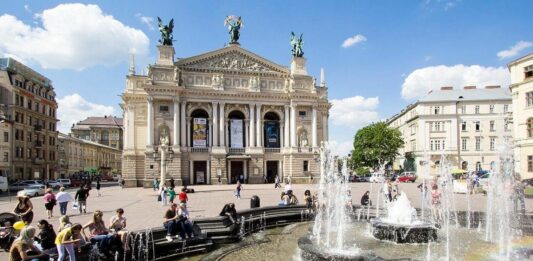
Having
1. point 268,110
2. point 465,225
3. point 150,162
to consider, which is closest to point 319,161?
point 268,110

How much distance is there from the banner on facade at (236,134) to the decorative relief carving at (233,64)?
7.98 metres

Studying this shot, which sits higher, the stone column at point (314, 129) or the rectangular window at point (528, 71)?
→ the rectangular window at point (528, 71)

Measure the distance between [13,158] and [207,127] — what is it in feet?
95.4

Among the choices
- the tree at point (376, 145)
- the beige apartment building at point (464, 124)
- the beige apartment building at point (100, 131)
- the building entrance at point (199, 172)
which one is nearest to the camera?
the building entrance at point (199, 172)

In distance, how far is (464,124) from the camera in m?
67.9

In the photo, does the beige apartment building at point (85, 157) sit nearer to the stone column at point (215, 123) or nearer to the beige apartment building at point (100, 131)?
the beige apartment building at point (100, 131)

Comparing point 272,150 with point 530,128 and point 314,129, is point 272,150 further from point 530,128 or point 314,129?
point 530,128

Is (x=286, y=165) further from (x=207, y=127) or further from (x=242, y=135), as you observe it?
(x=207, y=127)

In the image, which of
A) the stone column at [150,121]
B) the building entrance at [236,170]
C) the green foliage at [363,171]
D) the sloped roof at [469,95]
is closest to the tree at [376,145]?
the green foliage at [363,171]

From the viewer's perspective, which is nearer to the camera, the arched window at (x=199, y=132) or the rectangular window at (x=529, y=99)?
the rectangular window at (x=529, y=99)

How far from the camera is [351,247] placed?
12094 millimetres

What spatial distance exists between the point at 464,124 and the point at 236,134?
4170 centimetres

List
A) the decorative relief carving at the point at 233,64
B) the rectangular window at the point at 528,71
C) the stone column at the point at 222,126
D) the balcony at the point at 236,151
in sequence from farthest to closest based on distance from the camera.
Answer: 1. the balcony at the point at 236,151
2. the decorative relief carving at the point at 233,64
3. the stone column at the point at 222,126
4. the rectangular window at the point at 528,71

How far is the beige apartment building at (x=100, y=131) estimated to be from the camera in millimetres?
113375
